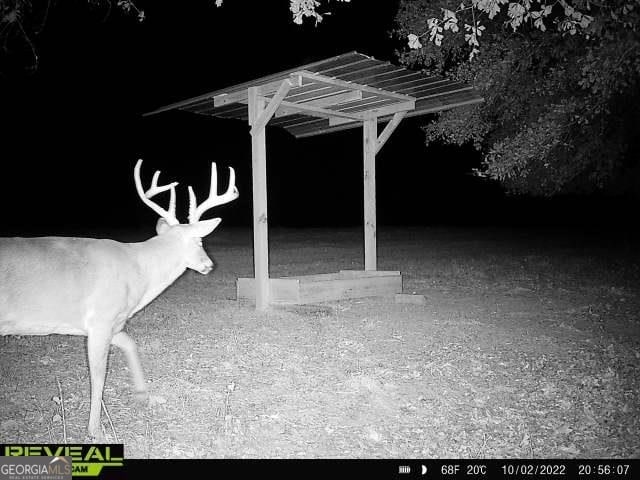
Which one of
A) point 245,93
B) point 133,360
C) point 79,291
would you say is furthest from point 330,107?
point 79,291

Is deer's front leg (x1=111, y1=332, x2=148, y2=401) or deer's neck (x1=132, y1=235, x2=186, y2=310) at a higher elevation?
deer's neck (x1=132, y1=235, x2=186, y2=310)

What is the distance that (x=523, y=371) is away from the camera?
5.37 meters

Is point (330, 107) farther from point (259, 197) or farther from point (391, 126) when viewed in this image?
point (259, 197)

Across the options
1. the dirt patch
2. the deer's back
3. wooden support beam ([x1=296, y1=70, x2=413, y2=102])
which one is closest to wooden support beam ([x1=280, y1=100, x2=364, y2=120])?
wooden support beam ([x1=296, y1=70, x2=413, y2=102])

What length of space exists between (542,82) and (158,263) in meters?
7.95

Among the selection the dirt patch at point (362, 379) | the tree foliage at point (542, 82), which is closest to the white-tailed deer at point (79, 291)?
the dirt patch at point (362, 379)

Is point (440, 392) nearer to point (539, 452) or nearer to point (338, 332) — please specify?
point (539, 452)

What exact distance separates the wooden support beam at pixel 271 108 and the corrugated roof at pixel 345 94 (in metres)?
0.10

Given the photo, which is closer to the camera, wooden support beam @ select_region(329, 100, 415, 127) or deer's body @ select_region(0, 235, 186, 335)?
deer's body @ select_region(0, 235, 186, 335)

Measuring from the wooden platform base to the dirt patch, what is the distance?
9.3 inches

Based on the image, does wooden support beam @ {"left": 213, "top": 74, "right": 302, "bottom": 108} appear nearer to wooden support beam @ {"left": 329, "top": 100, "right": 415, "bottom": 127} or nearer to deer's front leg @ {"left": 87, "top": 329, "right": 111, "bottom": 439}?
wooden support beam @ {"left": 329, "top": 100, "right": 415, "bottom": 127}

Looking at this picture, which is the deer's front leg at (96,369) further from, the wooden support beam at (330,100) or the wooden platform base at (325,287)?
the wooden support beam at (330,100)

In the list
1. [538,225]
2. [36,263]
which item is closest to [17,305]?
[36,263]

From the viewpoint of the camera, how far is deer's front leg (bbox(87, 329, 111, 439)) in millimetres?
4016
